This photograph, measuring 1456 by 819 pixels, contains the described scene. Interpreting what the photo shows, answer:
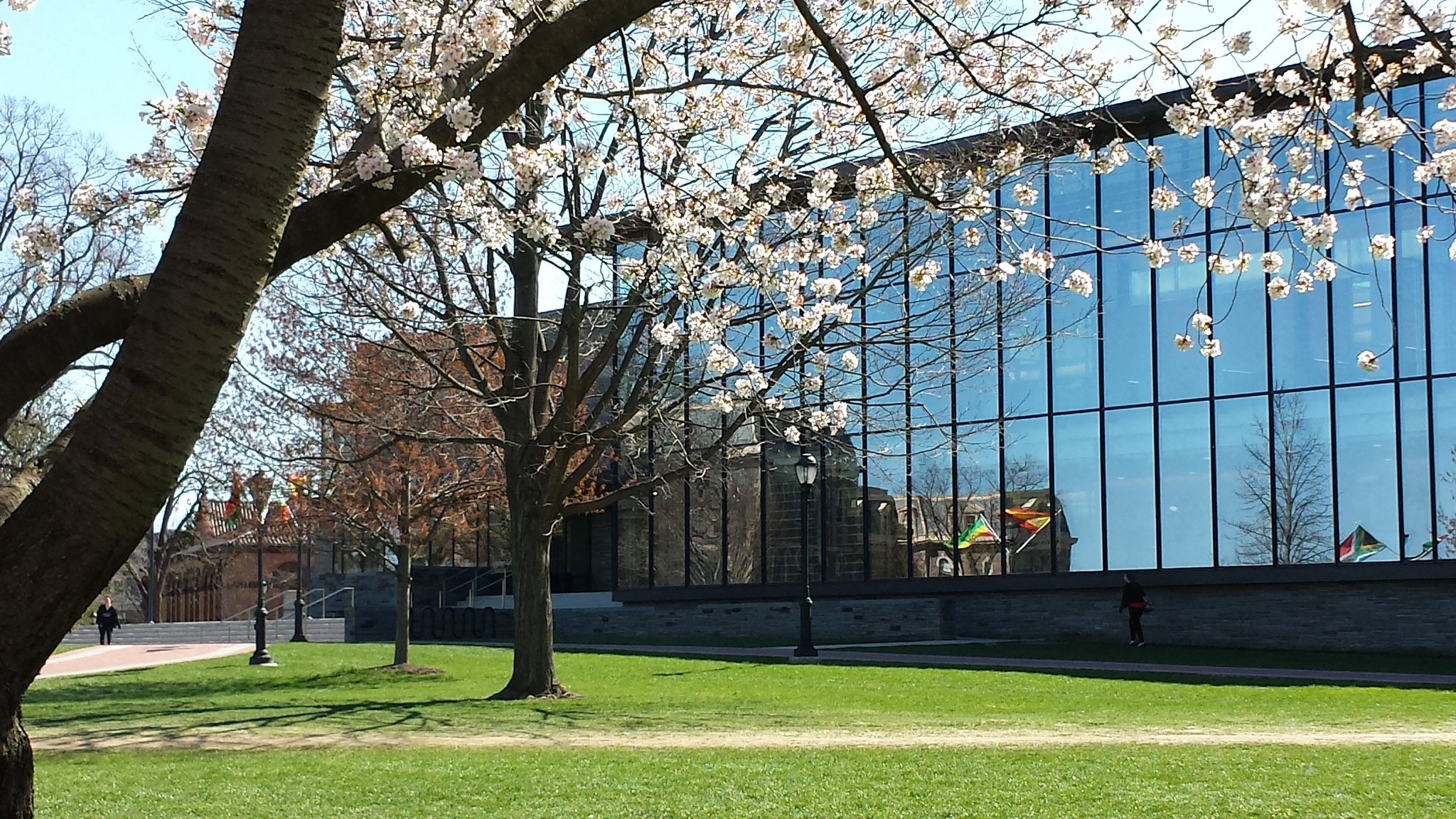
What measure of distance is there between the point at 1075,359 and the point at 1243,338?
146 inches

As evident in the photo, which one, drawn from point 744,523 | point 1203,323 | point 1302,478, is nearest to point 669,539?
point 744,523

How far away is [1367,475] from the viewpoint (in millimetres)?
27609

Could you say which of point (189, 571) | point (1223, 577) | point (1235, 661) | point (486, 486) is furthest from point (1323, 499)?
A: point (189, 571)

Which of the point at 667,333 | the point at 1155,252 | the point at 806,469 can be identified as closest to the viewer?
the point at 1155,252

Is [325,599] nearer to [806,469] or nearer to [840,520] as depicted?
[840,520]

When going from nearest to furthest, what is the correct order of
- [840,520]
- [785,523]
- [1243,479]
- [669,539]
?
[1243,479]
[840,520]
[785,523]
[669,539]

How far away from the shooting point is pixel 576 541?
44.8 metres

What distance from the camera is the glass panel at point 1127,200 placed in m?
30.8

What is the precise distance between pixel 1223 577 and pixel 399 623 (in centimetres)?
1646

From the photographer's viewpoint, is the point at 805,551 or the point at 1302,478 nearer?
the point at 805,551

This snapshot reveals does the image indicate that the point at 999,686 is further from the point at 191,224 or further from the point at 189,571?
the point at 189,571

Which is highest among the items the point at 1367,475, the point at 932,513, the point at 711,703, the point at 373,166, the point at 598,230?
the point at 598,230

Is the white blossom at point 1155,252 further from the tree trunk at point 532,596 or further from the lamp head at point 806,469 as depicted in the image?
the lamp head at point 806,469

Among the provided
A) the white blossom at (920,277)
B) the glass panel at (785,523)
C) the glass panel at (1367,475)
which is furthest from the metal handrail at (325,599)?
the white blossom at (920,277)
